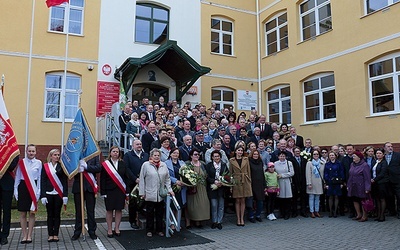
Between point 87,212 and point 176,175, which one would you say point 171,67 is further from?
point 87,212

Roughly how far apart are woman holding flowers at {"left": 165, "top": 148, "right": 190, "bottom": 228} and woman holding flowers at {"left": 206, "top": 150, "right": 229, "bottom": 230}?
63 cm

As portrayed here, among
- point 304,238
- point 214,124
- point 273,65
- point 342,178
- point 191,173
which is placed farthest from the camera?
point 273,65

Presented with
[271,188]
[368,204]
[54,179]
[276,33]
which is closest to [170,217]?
[54,179]

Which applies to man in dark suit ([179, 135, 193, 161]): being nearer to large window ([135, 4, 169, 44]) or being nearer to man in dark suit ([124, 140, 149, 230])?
man in dark suit ([124, 140, 149, 230])

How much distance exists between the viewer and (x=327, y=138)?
553 inches

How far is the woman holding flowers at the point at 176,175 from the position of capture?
7.60m

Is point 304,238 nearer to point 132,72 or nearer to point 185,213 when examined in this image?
point 185,213

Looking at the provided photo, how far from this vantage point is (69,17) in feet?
47.9

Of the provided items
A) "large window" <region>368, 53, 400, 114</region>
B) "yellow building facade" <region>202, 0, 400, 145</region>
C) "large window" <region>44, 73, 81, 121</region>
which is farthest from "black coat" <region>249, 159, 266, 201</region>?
"large window" <region>44, 73, 81, 121</region>

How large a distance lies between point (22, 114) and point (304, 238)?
35.6ft

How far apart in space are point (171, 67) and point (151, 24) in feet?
7.94

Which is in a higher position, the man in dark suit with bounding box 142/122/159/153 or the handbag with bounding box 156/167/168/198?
the man in dark suit with bounding box 142/122/159/153

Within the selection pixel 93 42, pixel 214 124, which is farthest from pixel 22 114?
pixel 214 124

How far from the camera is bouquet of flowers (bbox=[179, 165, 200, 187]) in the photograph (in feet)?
25.2
